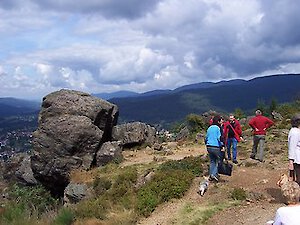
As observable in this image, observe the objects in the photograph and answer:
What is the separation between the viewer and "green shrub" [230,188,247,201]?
13.0 m

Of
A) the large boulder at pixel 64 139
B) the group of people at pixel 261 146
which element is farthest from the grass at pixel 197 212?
the large boulder at pixel 64 139

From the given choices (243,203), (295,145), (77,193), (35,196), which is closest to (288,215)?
(295,145)

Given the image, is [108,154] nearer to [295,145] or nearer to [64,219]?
[64,219]

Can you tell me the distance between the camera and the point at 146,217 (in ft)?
43.5

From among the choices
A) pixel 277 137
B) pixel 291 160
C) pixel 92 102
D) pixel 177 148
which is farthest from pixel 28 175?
pixel 291 160

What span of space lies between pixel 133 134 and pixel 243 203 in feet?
42.3

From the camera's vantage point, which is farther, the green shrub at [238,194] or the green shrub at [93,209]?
the green shrub at [93,209]

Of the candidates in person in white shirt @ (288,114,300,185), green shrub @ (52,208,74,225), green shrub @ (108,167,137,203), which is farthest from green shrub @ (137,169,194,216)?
person in white shirt @ (288,114,300,185)

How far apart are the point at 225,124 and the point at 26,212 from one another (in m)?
7.71

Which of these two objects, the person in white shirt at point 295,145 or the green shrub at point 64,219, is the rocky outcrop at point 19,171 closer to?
the green shrub at point 64,219

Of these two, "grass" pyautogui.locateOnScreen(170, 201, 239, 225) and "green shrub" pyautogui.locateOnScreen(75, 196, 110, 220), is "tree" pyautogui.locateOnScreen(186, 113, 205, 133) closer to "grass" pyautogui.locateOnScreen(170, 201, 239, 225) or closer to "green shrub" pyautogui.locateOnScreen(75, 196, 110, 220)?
"green shrub" pyautogui.locateOnScreen(75, 196, 110, 220)

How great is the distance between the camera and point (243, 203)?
12602 millimetres

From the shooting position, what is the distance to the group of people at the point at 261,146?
4.79m

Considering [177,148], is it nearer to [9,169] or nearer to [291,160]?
[9,169]
